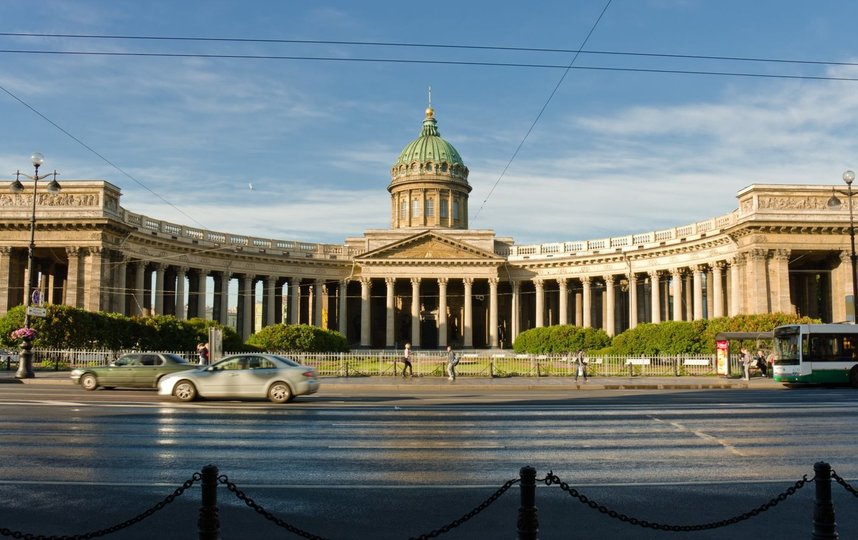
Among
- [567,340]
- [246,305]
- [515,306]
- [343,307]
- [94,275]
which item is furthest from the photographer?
[515,306]

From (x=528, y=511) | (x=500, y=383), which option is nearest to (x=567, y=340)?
(x=500, y=383)

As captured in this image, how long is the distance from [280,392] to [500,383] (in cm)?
1419

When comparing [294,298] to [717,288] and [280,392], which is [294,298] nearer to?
[717,288]

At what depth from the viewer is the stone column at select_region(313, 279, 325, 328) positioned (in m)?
79.4

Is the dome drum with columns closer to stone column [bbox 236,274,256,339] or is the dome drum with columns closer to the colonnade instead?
the colonnade

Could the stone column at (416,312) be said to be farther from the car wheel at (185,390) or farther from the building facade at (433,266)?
the car wheel at (185,390)

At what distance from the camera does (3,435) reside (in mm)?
15266

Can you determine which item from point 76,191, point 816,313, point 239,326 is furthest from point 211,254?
point 816,313

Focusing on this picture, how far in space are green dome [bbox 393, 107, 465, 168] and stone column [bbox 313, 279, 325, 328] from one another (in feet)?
80.7

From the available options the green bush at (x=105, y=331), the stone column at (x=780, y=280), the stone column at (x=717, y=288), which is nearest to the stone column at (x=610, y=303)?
the stone column at (x=717, y=288)

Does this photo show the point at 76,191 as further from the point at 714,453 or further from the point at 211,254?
the point at 714,453

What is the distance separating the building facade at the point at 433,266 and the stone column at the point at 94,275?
9cm

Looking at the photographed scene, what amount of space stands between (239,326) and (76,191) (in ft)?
84.8

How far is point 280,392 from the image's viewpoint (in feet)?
79.3
